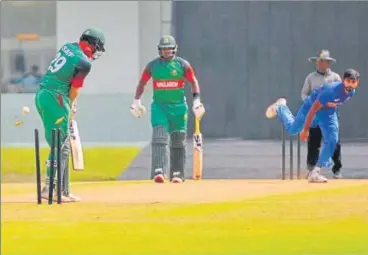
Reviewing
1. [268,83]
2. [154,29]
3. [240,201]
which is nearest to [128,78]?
[154,29]

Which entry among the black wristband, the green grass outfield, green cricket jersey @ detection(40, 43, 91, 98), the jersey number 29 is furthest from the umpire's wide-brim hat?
the jersey number 29

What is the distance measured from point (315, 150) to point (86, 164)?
313 centimetres

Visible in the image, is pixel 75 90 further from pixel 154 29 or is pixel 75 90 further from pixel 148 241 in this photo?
pixel 154 29

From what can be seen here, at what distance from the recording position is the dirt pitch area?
437 inches

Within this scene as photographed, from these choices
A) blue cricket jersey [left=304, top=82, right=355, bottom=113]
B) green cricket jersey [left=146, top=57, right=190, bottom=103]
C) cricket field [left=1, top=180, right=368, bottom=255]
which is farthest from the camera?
green cricket jersey [left=146, top=57, right=190, bottom=103]

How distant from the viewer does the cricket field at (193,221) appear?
8.80 metres

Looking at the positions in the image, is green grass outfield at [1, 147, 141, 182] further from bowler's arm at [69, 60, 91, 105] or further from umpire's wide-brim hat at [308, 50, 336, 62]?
bowler's arm at [69, 60, 91, 105]

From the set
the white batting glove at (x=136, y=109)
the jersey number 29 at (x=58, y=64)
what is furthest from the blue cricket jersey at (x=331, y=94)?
the jersey number 29 at (x=58, y=64)

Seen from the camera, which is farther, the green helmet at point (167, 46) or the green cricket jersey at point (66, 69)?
the green helmet at point (167, 46)

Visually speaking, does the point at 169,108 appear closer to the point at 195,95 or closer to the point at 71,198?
the point at 195,95

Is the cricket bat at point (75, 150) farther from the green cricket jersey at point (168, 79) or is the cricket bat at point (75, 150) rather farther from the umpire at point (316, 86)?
the umpire at point (316, 86)

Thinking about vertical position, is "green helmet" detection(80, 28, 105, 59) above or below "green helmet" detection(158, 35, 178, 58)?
above

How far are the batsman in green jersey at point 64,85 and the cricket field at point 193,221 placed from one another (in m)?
0.62

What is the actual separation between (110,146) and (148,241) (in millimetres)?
7626
